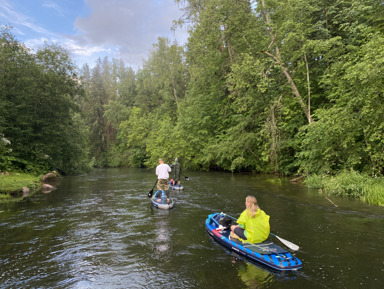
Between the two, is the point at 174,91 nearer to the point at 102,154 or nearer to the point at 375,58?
the point at 102,154

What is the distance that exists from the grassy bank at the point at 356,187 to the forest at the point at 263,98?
0.18 ft

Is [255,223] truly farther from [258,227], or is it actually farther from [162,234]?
[162,234]

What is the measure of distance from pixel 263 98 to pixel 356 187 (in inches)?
463

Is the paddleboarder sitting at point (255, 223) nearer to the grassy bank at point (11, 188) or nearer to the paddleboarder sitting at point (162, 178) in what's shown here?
the paddleboarder sitting at point (162, 178)

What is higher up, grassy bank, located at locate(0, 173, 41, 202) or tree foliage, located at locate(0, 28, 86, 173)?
tree foliage, located at locate(0, 28, 86, 173)

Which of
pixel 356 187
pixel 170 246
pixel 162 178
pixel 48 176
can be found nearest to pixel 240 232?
pixel 170 246

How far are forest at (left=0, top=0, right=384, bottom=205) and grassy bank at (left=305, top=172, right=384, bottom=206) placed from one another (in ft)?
0.18

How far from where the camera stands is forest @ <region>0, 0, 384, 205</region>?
13.0 meters

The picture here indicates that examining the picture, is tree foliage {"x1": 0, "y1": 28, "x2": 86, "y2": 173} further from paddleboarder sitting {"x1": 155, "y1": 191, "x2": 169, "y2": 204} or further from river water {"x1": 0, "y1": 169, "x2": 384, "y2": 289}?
paddleboarder sitting {"x1": 155, "y1": 191, "x2": 169, "y2": 204}

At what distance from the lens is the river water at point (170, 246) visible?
15.9 ft

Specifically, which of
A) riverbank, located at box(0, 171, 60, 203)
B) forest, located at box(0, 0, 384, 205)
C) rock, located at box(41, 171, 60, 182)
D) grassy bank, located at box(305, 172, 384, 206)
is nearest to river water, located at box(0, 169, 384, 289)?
grassy bank, located at box(305, 172, 384, 206)

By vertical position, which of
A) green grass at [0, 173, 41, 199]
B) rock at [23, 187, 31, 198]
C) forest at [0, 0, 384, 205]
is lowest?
rock at [23, 187, 31, 198]

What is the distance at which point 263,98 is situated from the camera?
71.9 ft

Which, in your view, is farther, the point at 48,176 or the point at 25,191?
the point at 48,176
